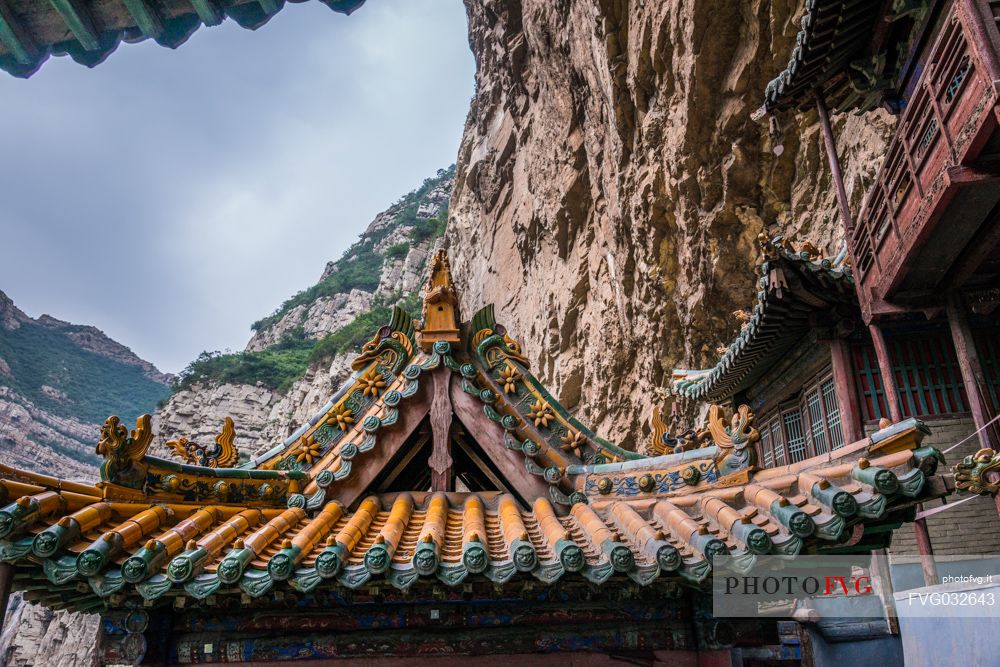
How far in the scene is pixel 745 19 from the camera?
12.2 meters

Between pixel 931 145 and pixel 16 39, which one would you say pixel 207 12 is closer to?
pixel 16 39

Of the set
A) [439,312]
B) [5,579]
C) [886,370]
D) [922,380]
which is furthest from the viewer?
[922,380]

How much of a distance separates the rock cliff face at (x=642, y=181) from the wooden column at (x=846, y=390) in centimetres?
303

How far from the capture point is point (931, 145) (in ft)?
20.6

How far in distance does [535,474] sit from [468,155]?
119 ft

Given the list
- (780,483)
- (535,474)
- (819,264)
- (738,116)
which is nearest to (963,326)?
(819,264)

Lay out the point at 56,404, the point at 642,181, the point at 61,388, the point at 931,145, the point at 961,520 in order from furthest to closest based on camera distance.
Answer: the point at 61,388
the point at 56,404
the point at 642,181
the point at 961,520
the point at 931,145

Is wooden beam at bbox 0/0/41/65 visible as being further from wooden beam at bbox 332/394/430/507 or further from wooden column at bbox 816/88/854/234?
wooden column at bbox 816/88/854/234

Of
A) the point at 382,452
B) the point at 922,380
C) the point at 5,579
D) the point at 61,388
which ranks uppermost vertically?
the point at 61,388

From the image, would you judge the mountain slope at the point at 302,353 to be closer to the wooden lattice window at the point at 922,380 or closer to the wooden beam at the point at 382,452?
the wooden lattice window at the point at 922,380

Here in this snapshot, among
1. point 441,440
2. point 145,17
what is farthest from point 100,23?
point 441,440

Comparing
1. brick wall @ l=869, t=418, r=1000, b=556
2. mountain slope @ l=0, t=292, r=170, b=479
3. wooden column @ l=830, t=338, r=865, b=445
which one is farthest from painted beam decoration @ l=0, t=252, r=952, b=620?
mountain slope @ l=0, t=292, r=170, b=479

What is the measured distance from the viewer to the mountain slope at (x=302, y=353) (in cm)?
4125

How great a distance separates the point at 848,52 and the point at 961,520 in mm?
6500
